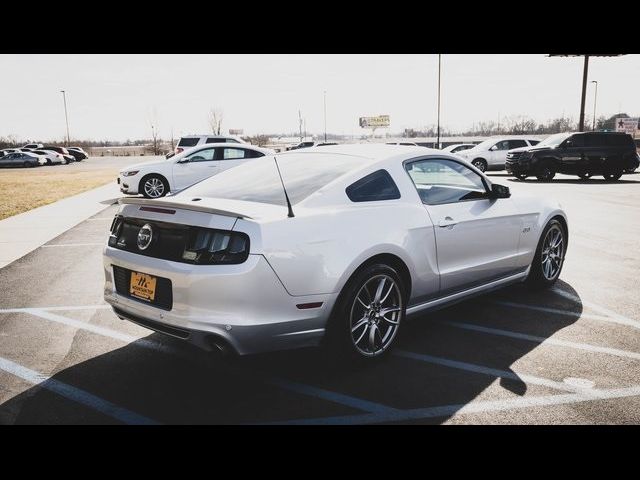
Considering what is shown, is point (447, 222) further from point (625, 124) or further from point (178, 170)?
point (625, 124)

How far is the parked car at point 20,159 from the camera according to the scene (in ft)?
148

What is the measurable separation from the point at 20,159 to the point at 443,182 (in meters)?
48.7

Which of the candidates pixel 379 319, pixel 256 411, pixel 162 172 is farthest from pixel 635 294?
pixel 162 172

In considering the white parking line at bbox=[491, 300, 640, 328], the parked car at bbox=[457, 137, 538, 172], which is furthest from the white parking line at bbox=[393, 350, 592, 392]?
the parked car at bbox=[457, 137, 538, 172]

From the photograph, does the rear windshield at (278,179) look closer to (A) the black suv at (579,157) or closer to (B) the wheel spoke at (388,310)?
(B) the wheel spoke at (388,310)

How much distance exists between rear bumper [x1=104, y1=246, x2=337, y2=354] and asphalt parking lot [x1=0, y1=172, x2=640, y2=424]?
42 centimetres

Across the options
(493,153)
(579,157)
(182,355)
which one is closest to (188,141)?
(493,153)

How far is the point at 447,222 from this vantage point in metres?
4.30

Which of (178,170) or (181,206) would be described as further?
(178,170)

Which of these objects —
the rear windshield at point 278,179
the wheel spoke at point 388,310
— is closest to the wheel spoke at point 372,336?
the wheel spoke at point 388,310

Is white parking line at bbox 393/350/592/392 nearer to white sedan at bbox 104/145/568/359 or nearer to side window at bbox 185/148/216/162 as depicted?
white sedan at bbox 104/145/568/359
